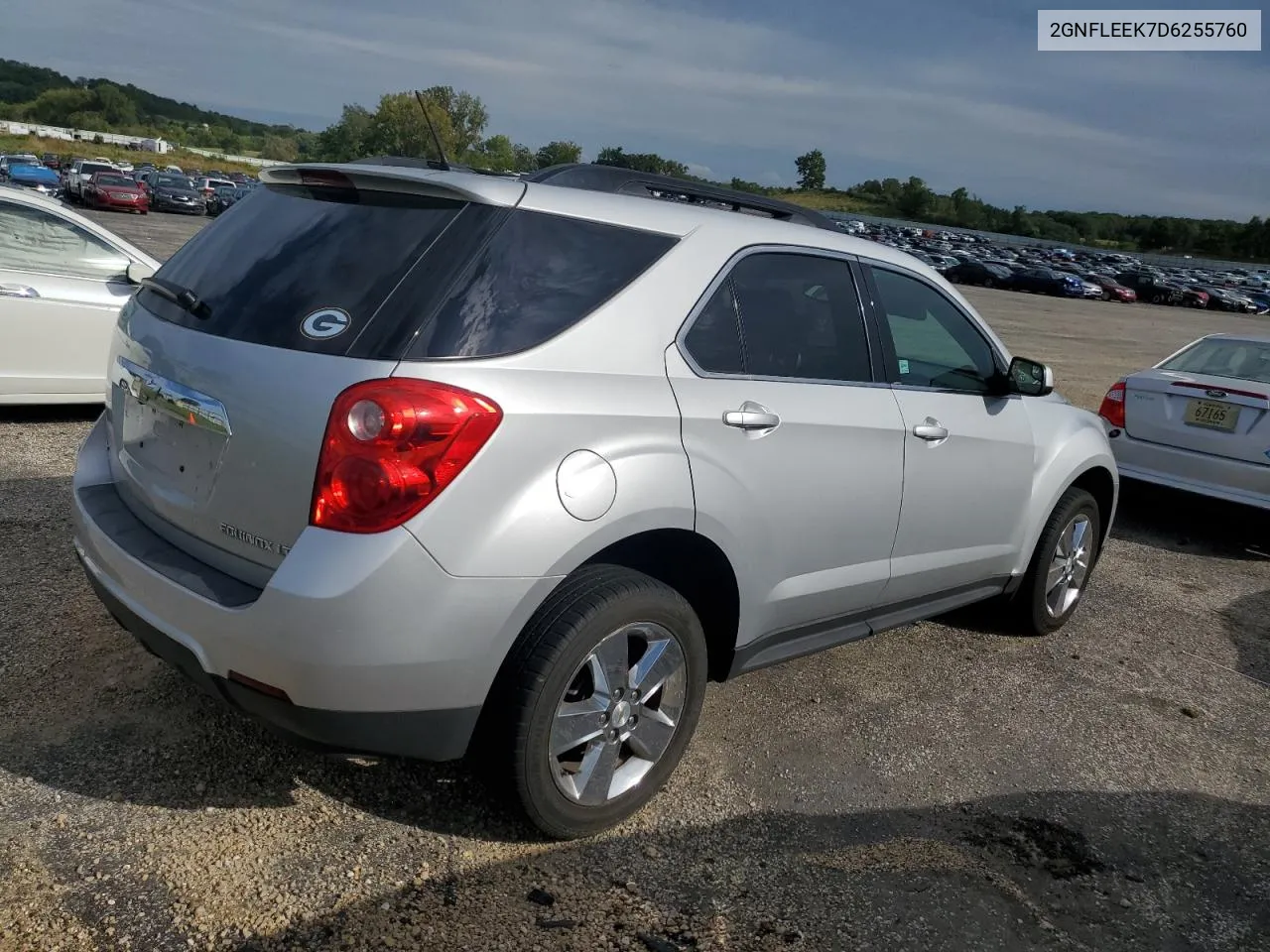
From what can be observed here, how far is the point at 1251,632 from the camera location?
5473 mm

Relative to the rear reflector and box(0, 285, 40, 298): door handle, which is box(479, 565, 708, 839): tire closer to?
the rear reflector

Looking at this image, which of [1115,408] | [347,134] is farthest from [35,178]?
[347,134]

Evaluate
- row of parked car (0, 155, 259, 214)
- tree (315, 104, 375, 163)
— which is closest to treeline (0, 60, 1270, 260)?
tree (315, 104, 375, 163)

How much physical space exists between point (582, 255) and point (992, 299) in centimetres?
4134

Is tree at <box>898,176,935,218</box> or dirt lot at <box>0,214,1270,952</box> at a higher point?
tree at <box>898,176,935,218</box>

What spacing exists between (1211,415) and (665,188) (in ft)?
16.8

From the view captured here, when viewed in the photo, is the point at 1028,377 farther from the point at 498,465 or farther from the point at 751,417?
the point at 498,465

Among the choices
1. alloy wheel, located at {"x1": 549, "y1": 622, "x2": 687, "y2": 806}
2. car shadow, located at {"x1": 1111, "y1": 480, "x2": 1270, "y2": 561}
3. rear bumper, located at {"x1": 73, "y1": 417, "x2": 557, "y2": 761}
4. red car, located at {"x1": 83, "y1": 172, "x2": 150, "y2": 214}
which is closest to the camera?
rear bumper, located at {"x1": 73, "y1": 417, "x2": 557, "y2": 761}

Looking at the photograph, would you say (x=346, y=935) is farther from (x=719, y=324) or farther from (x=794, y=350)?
(x=794, y=350)

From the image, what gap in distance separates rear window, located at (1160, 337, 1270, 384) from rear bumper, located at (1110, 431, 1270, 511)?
66 cm

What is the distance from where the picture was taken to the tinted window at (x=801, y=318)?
10.8 ft

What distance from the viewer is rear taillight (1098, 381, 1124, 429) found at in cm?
744

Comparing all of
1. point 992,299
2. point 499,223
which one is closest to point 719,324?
point 499,223

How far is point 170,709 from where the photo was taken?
11.1ft
